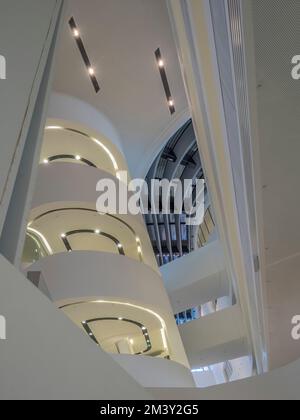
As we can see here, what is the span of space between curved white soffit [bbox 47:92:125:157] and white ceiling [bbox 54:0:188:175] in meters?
0.29

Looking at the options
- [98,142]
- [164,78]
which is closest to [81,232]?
[98,142]

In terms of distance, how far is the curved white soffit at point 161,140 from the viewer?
11219 mm

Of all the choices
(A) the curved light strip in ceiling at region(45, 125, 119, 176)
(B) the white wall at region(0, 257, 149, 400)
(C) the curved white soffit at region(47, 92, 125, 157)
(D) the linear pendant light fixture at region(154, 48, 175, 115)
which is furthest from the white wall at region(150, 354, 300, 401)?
(D) the linear pendant light fixture at region(154, 48, 175, 115)

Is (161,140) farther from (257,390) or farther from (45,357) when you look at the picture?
(45,357)

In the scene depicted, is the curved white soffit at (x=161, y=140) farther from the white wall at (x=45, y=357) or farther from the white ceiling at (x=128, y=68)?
the white wall at (x=45, y=357)

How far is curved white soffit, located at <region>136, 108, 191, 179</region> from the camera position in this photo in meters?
11.2

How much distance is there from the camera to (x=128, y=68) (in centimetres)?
996

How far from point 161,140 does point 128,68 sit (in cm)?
224

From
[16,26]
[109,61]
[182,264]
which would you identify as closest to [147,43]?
[109,61]

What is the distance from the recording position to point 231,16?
2.69m

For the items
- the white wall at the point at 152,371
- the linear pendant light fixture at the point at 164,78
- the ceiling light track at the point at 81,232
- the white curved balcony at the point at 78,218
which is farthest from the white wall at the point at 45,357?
the linear pendant light fixture at the point at 164,78

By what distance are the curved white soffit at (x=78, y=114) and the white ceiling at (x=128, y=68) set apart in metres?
0.29

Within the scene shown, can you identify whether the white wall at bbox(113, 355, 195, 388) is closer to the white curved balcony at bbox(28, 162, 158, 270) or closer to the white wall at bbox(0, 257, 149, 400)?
the white curved balcony at bbox(28, 162, 158, 270)
